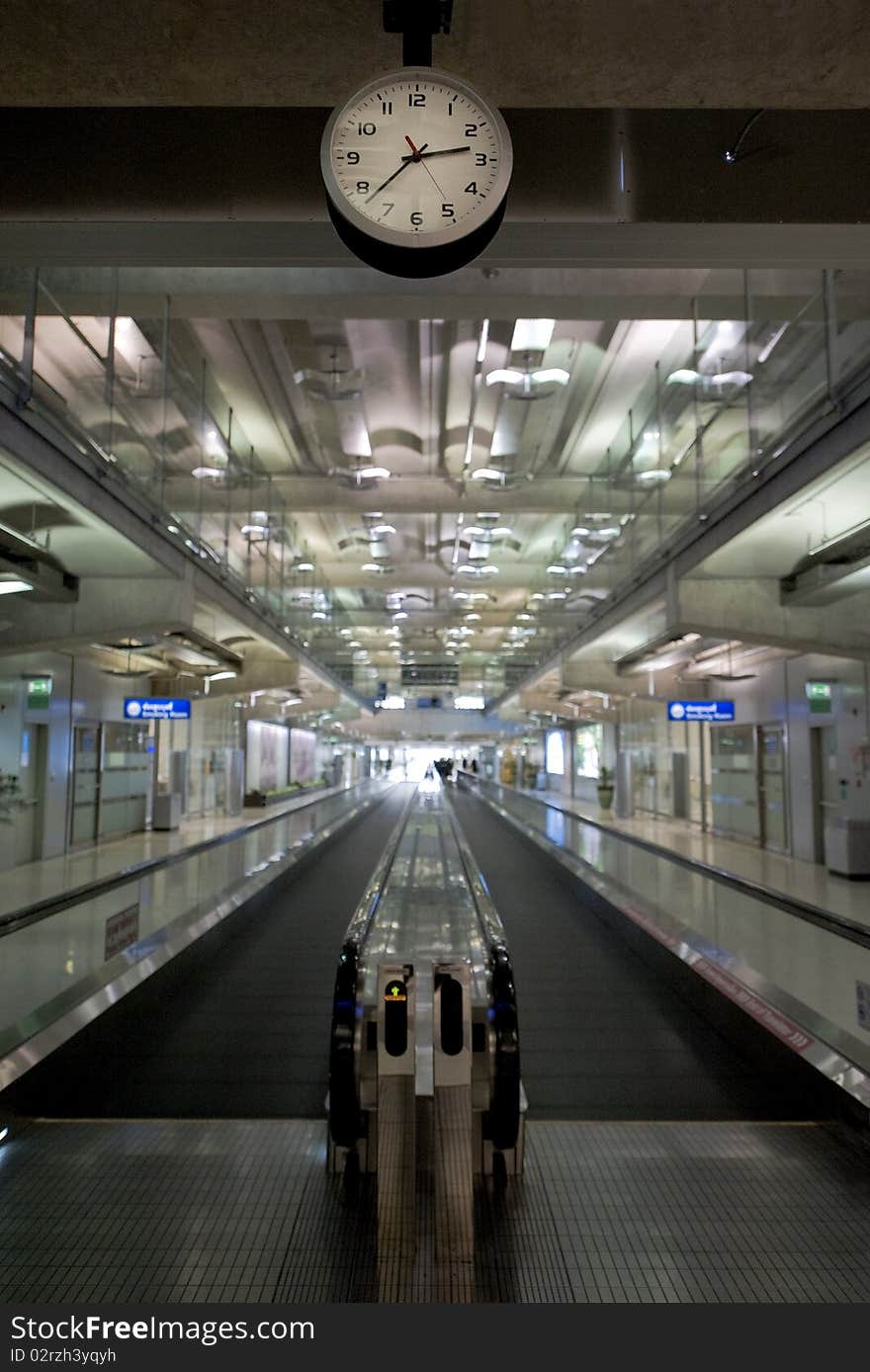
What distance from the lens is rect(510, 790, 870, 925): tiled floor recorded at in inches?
416

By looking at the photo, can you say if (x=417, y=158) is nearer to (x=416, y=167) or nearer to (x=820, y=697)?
(x=416, y=167)

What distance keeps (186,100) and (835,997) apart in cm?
573

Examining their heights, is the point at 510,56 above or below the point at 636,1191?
above

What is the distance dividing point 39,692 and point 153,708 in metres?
2.84

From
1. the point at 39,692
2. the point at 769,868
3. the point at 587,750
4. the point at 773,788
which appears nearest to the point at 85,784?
the point at 39,692

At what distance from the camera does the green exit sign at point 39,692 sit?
45.5 feet

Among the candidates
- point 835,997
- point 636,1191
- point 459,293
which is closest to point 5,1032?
point 636,1191

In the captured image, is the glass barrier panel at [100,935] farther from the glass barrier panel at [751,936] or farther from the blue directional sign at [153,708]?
the blue directional sign at [153,708]

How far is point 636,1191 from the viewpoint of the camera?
377 centimetres

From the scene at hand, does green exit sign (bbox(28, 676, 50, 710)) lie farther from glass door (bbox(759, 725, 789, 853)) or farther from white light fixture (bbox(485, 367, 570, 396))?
glass door (bbox(759, 725, 789, 853))

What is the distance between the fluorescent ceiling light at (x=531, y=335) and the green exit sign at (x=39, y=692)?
9.69 meters

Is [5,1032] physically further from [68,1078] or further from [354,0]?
[354,0]

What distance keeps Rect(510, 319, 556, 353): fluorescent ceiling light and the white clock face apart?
6.60 meters

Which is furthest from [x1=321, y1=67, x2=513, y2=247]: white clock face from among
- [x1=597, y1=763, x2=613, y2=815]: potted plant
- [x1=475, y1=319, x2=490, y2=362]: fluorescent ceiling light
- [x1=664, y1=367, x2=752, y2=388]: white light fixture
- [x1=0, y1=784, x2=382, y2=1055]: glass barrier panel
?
[x1=597, y1=763, x2=613, y2=815]: potted plant
